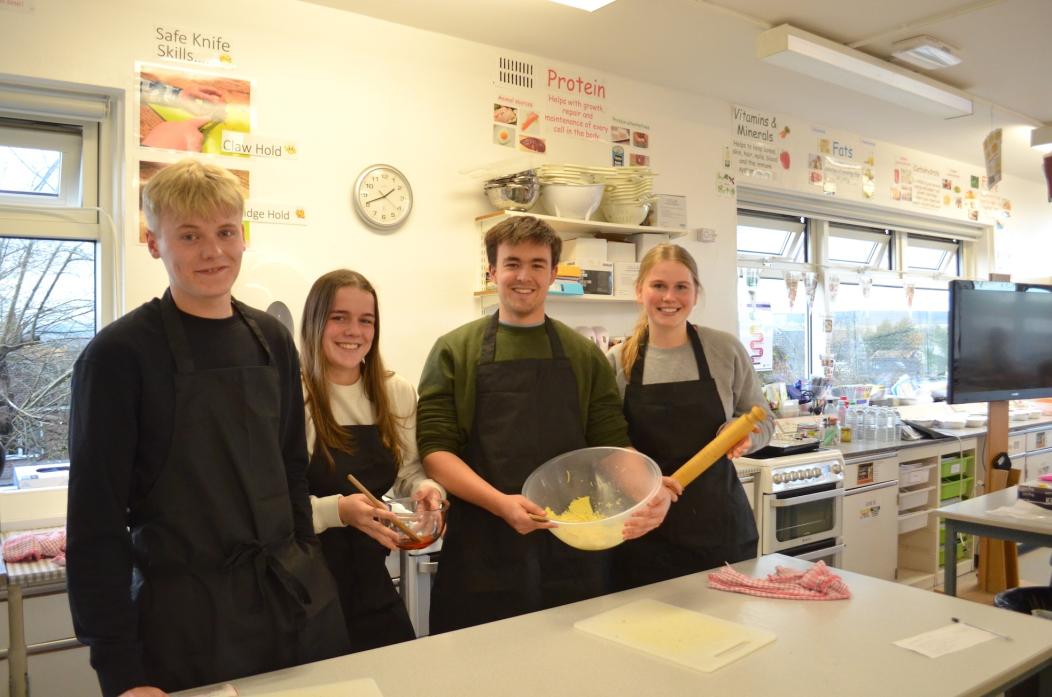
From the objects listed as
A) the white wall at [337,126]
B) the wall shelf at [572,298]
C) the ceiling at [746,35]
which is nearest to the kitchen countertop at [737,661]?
the white wall at [337,126]

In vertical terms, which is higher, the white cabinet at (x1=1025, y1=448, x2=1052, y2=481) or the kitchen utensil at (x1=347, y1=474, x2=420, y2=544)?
the kitchen utensil at (x1=347, y1=474, x2=420, y2=544)

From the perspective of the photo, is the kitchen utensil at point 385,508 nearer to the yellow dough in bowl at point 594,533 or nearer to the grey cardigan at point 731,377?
the yellow dough in bowl at point 594,533

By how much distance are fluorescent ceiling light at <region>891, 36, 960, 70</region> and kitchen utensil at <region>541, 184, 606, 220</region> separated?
1672 millimetres

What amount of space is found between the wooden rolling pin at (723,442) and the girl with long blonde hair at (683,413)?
0.47 m

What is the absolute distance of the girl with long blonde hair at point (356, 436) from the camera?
182 cm

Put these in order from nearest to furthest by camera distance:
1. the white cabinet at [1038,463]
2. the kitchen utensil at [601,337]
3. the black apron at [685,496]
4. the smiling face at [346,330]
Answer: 1. the smiling face at [346,330]
2. the black apron at [685,496]
3. the kitchen utensil at [601,337]
4. the white cabinet at [1038,463]

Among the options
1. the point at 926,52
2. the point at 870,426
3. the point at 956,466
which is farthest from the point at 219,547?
the point at 956,466

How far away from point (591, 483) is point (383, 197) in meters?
1.83

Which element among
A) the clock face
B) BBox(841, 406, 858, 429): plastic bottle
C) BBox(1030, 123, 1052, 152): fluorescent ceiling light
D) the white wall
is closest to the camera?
the white wall

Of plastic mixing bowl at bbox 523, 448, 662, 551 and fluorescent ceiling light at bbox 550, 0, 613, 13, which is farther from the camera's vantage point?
fluorescent ceiling light at bbox 550, 0, 613, 13

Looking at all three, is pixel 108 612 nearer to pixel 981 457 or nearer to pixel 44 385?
pixel 44 385

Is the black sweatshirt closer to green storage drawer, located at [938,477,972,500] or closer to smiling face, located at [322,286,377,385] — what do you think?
smiling face, located at [322,286,377,385]

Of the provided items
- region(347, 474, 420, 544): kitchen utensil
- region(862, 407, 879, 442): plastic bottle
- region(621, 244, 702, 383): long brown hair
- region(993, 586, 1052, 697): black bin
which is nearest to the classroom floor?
region(862, 407, 879, 442): plastic bottle

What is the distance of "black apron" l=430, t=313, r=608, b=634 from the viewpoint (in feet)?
6.31
